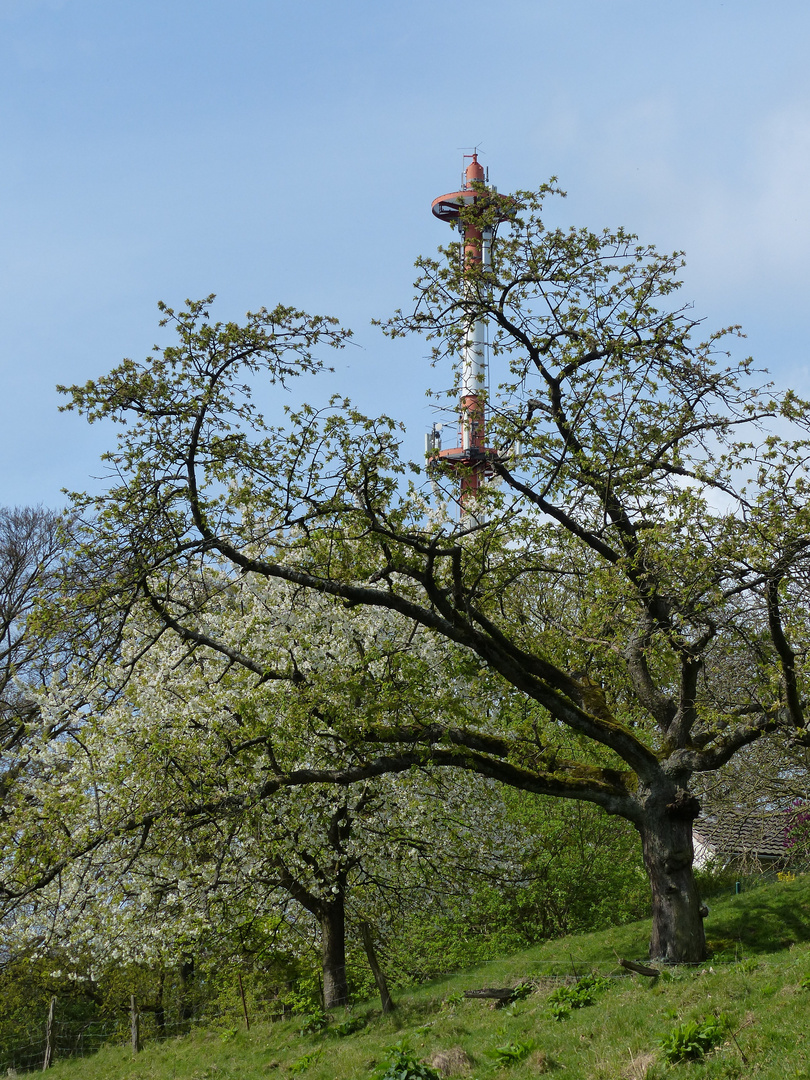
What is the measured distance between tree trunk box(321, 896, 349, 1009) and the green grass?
0.90 m

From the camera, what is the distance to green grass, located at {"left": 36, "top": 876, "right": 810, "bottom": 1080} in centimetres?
907

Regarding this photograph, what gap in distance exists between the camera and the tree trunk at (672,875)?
13.2 m

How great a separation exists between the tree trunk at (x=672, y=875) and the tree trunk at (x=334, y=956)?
768cm

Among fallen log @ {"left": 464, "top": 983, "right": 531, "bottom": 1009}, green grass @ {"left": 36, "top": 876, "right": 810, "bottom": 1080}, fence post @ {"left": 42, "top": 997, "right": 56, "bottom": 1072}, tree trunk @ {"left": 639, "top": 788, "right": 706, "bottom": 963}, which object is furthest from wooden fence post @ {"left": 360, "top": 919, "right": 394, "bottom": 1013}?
fence post @ {"left": 42, "top": 997, "right": 56, "bottom": 1072}

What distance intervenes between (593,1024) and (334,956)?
9440mm

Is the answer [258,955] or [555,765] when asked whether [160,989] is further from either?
[555,765]

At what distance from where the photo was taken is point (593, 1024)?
10766 mm

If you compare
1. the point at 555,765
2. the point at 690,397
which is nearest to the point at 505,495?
the point at 690,397

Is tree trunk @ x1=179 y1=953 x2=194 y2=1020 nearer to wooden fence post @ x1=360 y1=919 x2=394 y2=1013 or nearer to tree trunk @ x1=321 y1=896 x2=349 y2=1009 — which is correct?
tree trunk @ x1=321 y1=896 x2=349 y2=1009

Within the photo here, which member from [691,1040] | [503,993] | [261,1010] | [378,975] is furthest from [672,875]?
[261,1010]

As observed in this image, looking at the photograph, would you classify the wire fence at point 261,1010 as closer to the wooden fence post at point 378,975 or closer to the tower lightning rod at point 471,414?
the wooden fence post at point 378,975

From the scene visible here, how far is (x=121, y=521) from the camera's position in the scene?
11258 millimetres

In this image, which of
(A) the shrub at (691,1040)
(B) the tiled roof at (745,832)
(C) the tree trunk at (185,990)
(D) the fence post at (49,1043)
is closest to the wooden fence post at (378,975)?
(B) the tiled roof at (745,832)

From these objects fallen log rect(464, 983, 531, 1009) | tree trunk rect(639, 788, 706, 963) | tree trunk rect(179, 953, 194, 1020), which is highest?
tree trunk rect(639, 788, 706, 963)
